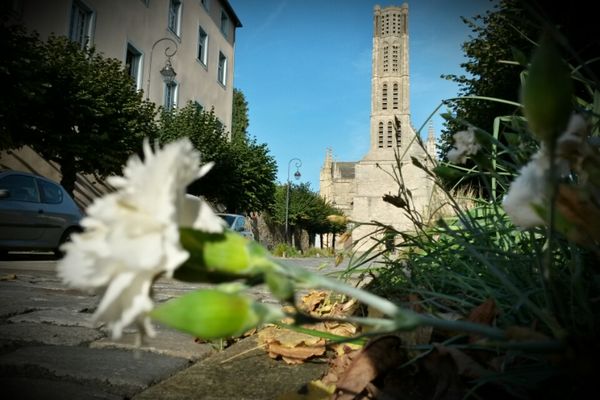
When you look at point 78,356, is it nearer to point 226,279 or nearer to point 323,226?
point 226,279

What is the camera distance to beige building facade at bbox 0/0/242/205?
9031mm

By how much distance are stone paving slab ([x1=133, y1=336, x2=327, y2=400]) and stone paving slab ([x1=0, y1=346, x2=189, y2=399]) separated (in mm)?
63

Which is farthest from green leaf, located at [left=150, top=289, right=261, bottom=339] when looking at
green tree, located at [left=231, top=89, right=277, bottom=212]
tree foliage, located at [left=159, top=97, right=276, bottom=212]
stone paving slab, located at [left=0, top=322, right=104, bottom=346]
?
green tree, located at [left=231, top=89, right=277, bottom=212]

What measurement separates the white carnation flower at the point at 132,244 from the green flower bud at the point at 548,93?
1.07 ft

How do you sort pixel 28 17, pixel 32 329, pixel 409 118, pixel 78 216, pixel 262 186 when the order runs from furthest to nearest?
pixel 409 118, pixel 262 186, pixel 28 17, pixel 78 216, pixel 32 329

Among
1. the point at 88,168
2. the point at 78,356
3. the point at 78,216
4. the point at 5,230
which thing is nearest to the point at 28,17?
the point at 88,168

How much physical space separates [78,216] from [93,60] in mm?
4172

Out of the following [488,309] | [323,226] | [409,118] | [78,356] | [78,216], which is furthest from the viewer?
[409,118]

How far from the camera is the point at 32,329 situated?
4.89 ft

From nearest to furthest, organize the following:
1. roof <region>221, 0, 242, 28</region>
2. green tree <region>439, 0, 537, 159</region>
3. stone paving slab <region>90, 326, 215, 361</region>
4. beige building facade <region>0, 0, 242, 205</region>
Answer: stone paving slab <region>90, 326, 215, 361</region>
green tree <region>439, 0, 537, 159</region>
beige building facade <region>0, 0, 242, 205</region>
roof <region>221, 0, 242, 28</region>

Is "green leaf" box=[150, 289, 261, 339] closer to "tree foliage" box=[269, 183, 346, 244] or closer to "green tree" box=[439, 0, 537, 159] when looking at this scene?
"green tree" box=[439, 0, 537, 159]

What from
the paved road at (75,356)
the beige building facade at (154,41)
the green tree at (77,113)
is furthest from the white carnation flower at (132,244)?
the green tree at (77,113)

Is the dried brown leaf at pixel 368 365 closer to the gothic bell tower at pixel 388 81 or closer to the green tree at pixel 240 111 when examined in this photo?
the green tree at pixel 240 111

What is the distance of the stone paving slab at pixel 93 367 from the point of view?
95 cm
